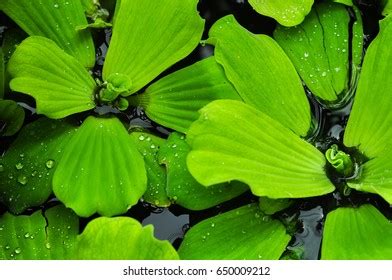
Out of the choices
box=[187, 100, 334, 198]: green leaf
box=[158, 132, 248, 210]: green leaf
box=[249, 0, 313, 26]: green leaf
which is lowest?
box=[158, 132, 248, 210]: green leaf

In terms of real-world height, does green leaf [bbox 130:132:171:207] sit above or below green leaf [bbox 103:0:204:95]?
below

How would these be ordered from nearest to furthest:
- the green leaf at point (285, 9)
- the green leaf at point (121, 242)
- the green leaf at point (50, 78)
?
the green leaf at point (121, 242)
the green leaf at point (50, 78)
the green leaf at point (285, 9)

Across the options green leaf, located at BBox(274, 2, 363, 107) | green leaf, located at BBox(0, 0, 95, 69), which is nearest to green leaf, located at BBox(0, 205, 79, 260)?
green leaf, located at BBox(0, 0, 95, 69)

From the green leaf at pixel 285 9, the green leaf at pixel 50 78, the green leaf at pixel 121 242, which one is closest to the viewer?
the green leaf at pixel 121 242

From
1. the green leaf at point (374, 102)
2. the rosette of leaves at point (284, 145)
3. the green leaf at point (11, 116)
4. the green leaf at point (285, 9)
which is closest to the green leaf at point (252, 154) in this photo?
the rosette of leaves at point (284, 145)

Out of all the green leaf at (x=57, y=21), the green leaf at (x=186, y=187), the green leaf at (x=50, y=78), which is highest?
the green leaf at (x=57, y=21)

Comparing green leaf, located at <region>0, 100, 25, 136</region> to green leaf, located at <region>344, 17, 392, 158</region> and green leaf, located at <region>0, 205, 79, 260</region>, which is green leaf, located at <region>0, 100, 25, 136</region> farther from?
green leaf, located at <region>344, 17, 392, 158</region>

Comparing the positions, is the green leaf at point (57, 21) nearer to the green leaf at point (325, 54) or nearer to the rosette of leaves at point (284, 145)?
the rosette of leaves at point (284, 145)

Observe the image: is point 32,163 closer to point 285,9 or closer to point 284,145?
point 284,145
